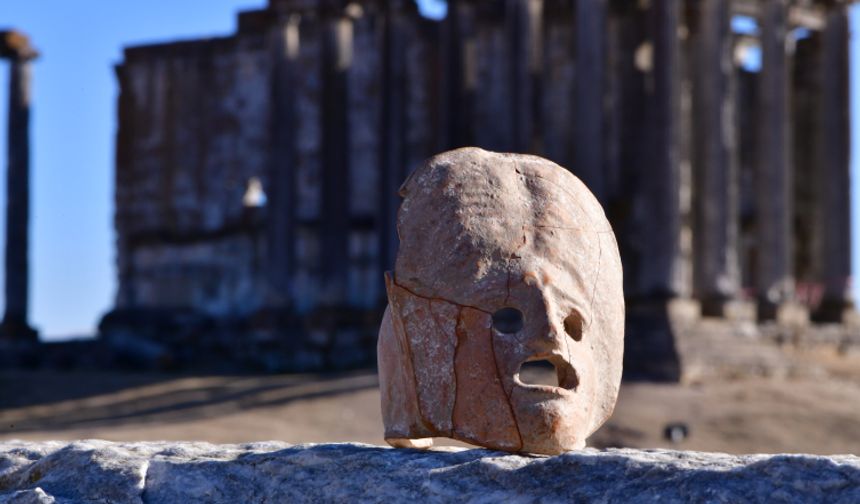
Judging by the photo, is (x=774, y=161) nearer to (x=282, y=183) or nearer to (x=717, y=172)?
(x=717, y=172)

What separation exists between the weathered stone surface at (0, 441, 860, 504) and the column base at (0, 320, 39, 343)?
20.0 metres

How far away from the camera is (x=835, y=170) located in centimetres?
2208

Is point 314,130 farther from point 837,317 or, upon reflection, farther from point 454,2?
point 837,317

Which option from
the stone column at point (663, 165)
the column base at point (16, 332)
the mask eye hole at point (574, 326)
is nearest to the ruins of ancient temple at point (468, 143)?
the stone column at point (663, 165)

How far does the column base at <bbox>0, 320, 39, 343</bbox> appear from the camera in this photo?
79.3 ft

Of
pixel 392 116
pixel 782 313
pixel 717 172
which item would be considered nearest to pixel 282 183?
pixel 392 116

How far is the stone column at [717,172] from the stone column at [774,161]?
0.87m

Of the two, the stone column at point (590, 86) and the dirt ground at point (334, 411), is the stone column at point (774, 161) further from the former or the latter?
the stone column at point (590, 86)

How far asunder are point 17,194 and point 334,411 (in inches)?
498

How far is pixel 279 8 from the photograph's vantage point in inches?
918

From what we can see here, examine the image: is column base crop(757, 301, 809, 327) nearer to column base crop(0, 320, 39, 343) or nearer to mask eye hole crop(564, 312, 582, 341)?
column base crop(0, 320, 39, 343)

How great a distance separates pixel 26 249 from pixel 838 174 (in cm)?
1557

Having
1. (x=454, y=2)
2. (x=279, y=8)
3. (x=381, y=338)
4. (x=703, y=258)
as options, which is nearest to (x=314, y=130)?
(x=279, y=8)

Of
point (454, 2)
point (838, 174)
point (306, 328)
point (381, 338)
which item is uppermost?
point (454, 2)
